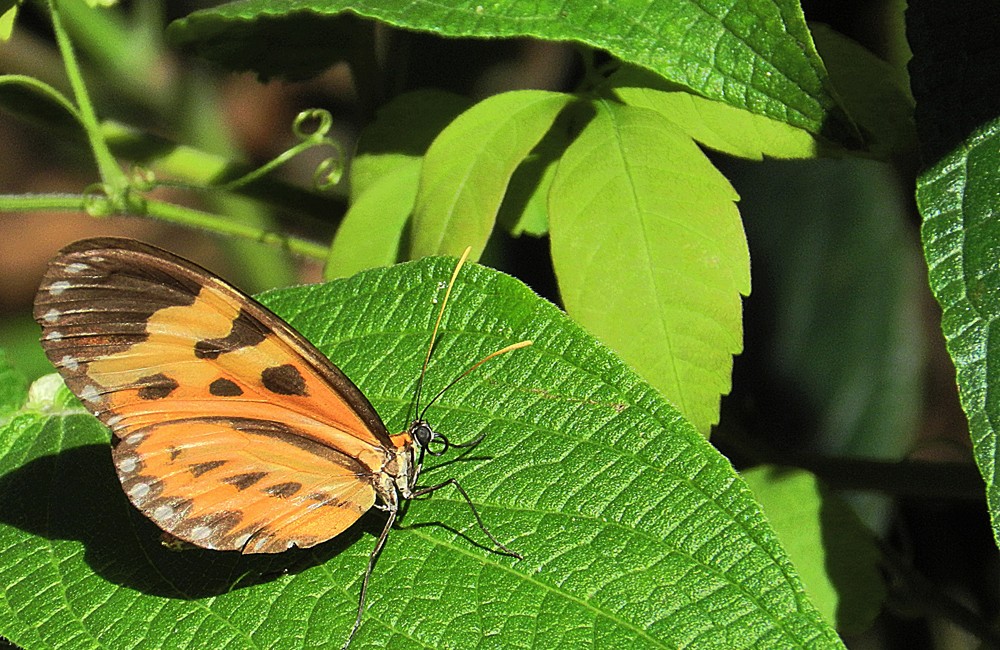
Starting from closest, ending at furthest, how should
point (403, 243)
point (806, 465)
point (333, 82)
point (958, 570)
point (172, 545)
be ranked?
point (172, 545) < point (403, 243) < point (806, 465) < point (958, 570) < point (333, 82)

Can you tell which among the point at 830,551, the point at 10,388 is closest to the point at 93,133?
the point at 10,388

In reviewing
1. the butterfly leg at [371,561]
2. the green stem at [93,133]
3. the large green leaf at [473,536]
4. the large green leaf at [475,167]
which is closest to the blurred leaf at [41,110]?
the green stem at [93,133]

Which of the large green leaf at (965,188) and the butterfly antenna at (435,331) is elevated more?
the large green leaf at (965,188)

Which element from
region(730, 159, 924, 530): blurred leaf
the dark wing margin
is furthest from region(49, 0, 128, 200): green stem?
region(730, 159, 924, 530): blurred leaf

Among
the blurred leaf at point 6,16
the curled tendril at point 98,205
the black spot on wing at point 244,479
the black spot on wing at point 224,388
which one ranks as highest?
the blurred leaf at point 6,16

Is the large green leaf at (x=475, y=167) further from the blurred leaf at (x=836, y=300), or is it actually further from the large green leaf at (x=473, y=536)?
the blurred leaf at (x=836, y=300)

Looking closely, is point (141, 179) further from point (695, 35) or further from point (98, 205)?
point (695, 35)

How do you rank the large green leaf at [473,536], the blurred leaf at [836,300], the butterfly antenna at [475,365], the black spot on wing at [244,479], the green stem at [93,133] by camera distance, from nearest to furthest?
the large green leaf at [473,536]
the butterfly antenna at [475,365]
the black spot on wing at [244,479]
the green stem at [93,133]
the blurred leaf at [836,300]

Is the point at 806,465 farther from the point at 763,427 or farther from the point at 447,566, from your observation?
the point at 447,566

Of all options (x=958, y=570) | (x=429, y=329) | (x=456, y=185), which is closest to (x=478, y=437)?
(x=429, y=329)
